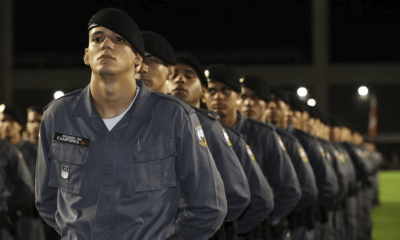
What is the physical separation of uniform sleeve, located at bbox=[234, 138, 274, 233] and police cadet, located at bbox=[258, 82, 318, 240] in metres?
1.57

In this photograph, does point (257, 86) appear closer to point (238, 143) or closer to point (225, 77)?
point (225, 77)

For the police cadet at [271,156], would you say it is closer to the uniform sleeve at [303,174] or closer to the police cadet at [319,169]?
the uniform sleeve at [303,174]

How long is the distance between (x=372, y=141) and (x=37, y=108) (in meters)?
38.8

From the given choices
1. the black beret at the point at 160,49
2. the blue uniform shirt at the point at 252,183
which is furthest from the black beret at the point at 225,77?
the black beret at the point at 160,49

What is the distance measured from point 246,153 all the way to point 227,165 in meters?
1.03

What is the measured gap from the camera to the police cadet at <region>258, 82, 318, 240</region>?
22.1 feet

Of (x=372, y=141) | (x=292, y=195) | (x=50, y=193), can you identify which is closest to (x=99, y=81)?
(x=50, y=193)

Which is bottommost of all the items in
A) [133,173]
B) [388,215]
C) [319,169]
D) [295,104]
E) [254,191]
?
[388,215]

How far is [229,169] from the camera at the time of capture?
3.99 metres

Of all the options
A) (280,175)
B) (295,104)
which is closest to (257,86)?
(280,175)

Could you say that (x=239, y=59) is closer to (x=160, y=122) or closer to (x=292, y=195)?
(x=292, y=195)

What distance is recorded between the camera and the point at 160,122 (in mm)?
3021

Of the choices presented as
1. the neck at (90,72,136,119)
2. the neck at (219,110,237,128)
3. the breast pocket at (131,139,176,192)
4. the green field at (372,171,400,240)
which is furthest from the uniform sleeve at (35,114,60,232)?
the green field at (372,171,400,240)

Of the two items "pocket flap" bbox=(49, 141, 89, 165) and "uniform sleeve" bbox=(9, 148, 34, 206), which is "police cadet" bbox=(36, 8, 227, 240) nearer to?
"pocket flap" bbox=(49, 141, 89, 165)
